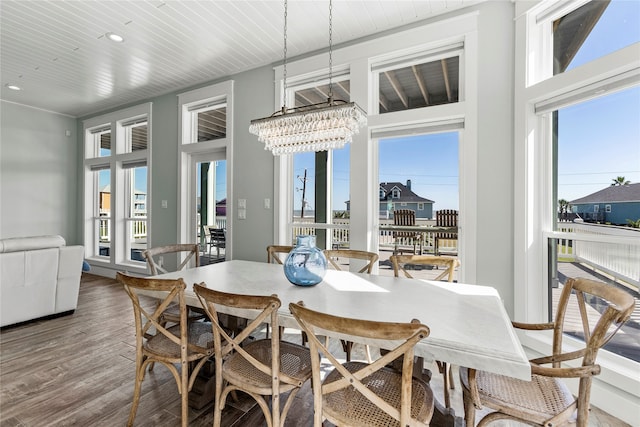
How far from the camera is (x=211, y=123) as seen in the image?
4426 millimetres

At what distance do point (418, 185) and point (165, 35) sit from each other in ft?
9.87

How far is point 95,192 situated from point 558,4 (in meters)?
7.38

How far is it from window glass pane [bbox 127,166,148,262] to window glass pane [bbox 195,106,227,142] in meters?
1.62

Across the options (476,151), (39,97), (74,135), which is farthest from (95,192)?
(476,151)

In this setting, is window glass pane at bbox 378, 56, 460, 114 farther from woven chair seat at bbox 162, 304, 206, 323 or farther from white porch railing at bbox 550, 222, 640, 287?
woven chair seat at bbox 162, 304, 206, 323

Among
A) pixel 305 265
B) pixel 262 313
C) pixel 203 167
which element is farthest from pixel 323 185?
pixel 262 313

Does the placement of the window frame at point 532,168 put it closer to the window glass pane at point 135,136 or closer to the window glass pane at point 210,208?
the window glass pane at point 210,208

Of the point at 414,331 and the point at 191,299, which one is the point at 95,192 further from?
the point at 414,331

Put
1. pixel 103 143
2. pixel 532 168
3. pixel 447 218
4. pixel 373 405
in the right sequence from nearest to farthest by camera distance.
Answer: pixel 373 405, pixel 532 168, pixel 447 218, pixel 103 143

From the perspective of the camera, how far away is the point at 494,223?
8.23ft

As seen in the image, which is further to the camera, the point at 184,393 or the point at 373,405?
the point at 184,393

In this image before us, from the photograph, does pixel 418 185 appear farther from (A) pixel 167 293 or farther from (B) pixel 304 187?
(A) pixel 167 293

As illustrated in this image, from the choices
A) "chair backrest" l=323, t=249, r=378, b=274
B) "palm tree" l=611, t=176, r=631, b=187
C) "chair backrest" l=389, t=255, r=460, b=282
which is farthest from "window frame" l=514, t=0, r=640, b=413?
"chair backrest" l=323, t=249, r=378, b=274

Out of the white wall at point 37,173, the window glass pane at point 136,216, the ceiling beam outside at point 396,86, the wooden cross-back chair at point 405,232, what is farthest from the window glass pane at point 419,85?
the white wall at point 37,173
